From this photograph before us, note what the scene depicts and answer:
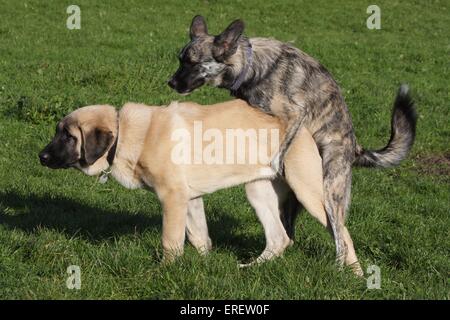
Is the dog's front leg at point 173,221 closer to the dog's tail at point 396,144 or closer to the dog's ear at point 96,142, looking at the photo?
the dog's ear at point 96,142

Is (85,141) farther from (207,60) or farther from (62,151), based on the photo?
(207,60)

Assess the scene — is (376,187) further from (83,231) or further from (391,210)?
(83,231)

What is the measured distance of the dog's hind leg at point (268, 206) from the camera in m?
5.91

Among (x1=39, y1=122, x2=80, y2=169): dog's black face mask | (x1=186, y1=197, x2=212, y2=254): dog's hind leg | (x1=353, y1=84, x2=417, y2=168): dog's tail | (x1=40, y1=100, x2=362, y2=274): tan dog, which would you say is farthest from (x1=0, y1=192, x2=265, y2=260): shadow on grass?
(x1=353, y1=84, x2=417, y2=168): dog's tail

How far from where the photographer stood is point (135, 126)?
5609 mm

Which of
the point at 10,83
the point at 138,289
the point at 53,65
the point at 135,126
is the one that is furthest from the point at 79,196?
the point at 53,65

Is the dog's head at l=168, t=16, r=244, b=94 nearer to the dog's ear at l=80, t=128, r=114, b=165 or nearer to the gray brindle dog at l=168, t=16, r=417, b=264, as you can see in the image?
the gray brindle dog at l=168, t=16, r=417, b=264

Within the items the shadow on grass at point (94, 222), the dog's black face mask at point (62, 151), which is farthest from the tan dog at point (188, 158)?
the shadow on grass at point (94, 222)

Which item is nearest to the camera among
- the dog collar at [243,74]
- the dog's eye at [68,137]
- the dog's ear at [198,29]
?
the dog's eye at [68,137]

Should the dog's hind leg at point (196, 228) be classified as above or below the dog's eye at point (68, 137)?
below

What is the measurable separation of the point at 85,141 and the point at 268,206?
1687 millimetres

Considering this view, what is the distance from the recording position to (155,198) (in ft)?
24.9

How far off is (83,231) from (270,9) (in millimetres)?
13461

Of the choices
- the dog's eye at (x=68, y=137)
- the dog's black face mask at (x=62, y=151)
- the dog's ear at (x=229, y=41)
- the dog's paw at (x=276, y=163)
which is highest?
the dog's ear at (x=229, y=41)
